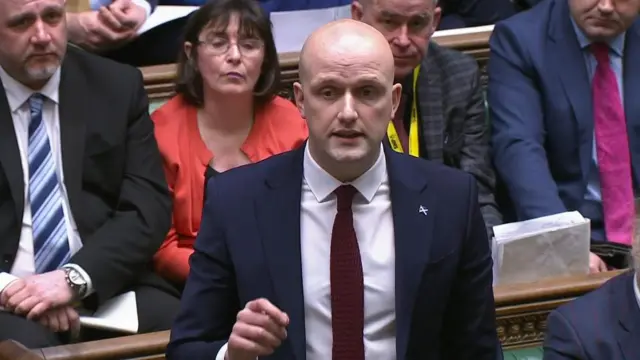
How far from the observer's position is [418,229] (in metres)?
1.88

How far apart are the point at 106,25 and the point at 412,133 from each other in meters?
0.68

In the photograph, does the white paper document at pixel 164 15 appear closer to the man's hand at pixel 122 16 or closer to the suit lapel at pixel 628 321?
the man's hand at pixel 122 16

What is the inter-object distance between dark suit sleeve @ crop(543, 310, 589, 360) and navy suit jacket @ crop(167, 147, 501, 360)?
159 millimetres

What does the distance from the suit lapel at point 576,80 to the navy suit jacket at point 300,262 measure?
993 mm

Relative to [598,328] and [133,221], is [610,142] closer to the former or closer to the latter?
[133,221]

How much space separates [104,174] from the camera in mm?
2516

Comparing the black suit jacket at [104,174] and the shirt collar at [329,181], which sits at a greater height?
the shirt collar at [329,181]

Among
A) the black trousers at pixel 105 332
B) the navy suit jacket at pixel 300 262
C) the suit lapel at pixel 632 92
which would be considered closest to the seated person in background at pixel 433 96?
the suit lapel at pixel 632 92

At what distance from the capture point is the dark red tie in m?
1.85

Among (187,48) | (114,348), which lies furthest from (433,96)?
(114,348)

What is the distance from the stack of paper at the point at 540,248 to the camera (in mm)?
2453

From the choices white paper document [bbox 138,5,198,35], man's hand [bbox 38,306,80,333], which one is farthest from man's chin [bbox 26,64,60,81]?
white paper document [bbox 138,5,198,35]

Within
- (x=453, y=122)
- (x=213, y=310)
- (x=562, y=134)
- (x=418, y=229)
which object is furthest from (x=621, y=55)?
(x=213, y=310)

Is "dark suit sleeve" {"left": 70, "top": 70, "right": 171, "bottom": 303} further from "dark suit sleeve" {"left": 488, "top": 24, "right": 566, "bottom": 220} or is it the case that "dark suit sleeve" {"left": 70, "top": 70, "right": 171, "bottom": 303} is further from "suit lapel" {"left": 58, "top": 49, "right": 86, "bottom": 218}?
"dark suit sleeve" {"left": 488, "top": 24, "right": 566, "bottom": 220}
